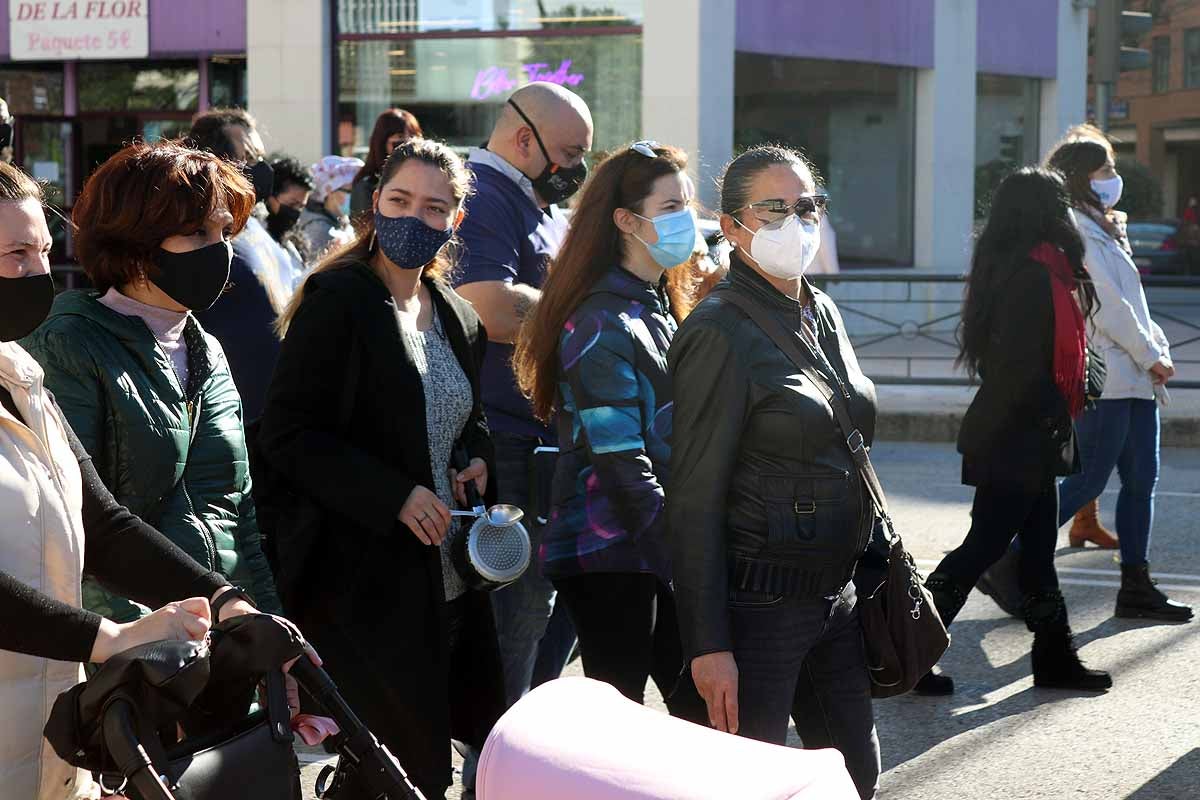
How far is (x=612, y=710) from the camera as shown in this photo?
2223 mm

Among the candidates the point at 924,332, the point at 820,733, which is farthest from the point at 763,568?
the point at 924,332

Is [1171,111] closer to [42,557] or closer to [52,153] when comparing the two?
[52,153]

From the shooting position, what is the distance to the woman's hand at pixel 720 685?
3439 mm

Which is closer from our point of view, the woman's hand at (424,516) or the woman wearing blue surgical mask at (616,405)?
the woman's hand at (424,516)

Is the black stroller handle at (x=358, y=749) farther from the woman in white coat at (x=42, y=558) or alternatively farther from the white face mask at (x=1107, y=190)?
the white face mask at (x=1107, y=190)

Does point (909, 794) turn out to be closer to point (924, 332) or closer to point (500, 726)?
point (500, 726)

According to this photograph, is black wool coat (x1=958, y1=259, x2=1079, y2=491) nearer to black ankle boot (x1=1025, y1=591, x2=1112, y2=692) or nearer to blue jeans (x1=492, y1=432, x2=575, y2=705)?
black ankle boot (x1=1025, y1=591, x2=1112, y2=692)

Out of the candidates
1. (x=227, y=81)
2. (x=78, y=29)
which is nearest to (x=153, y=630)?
(x=227, y=81)

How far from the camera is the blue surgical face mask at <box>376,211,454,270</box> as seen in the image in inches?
156

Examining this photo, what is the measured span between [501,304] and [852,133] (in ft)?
51.2

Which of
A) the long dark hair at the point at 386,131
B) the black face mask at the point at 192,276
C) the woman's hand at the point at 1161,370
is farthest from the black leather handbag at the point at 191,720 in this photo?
the long dark hair at the point at 386,131

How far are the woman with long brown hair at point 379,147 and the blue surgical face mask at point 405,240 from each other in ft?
12.6

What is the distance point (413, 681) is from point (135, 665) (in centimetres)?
150

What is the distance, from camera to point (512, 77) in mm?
18250
